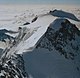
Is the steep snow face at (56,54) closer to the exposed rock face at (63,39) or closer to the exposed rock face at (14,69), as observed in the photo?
the exposed rock face at (63,39)

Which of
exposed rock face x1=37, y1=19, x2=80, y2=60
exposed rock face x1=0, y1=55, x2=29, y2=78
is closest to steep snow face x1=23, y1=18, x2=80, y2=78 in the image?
exposed rock face x1=37, y1=19, x2=80, y2=60

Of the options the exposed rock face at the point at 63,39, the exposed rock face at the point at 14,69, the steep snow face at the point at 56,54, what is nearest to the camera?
the exposed rock face at the point at 14,69

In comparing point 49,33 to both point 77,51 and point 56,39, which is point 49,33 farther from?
point 77,51

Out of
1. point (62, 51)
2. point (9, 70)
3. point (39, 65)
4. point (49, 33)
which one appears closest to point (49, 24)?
point (49, 33)

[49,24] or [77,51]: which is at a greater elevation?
[49,24]

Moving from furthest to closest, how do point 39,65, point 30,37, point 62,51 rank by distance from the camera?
point 30,37 → point 62,51 → point 39,65

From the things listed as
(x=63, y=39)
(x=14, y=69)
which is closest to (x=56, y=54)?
(x=63, y=39)

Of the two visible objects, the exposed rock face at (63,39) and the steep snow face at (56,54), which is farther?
the exposed rock face at (63,39)

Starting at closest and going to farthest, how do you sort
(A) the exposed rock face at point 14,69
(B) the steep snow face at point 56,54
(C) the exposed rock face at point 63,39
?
(A) the exposed rock face at point 14,69 < (B) the steep snow face at point 56,54 < (C) the exposed rock face at point 63,39

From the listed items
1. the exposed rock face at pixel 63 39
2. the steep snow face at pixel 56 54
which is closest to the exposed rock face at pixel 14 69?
the steep snow face at pixel 56 54
